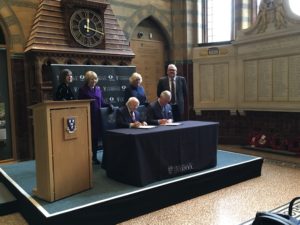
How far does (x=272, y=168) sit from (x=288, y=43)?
2462mm

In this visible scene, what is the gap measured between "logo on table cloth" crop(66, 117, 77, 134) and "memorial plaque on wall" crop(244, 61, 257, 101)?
4.50 meters

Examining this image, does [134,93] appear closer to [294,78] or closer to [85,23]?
[85,23]

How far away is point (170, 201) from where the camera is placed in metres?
3.49

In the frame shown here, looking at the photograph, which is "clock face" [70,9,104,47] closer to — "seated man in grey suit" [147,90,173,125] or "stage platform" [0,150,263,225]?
"seated man in grey suit" [147,90,173,125]

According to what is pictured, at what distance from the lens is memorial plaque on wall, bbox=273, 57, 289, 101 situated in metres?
5.95

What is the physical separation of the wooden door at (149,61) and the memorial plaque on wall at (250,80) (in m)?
2.14

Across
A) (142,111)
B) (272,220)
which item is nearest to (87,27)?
(142,111)

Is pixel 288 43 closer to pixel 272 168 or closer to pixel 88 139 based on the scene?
pixel 272 168

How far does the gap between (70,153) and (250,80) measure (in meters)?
4.66

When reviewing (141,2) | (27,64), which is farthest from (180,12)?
(27,64)

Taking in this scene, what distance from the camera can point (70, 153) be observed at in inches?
122

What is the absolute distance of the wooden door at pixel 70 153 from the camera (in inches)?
118

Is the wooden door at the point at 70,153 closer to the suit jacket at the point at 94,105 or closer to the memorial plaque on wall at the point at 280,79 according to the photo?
the suit jacket at the point at 94,105

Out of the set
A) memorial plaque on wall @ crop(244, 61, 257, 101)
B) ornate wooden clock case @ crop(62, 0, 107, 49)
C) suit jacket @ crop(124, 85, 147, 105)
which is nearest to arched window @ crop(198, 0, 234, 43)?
memorial plaque on wall @ crop(244, 61, 257, 101)
